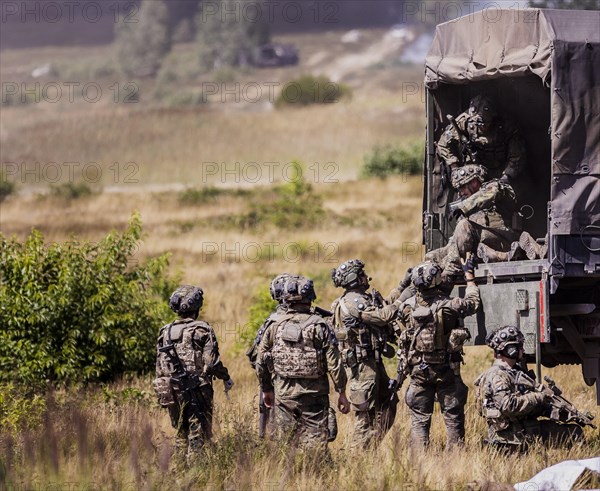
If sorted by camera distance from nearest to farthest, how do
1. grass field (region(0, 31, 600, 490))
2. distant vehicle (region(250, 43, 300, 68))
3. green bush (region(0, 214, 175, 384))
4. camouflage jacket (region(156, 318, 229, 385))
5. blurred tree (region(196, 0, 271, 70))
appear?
grass field (region(0, 31, 600, 490)) < camouflage jacket (region(156, 318, 229, 385)) < green bush (region(0, 214, 175, 384)) < distant vehicle (region(250, 43, 300, 68)) < blurred tree (region(196, 0, 271, 70))

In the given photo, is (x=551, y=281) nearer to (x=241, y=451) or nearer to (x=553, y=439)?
(x=553, y=439)

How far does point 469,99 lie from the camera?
14.0 metres

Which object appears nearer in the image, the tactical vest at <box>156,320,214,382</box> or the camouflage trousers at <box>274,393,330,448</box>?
the camouflage trousers at <box>274,393,330,448</box>

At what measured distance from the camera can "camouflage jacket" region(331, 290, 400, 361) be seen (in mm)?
11469

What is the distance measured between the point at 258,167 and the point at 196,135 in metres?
10.0

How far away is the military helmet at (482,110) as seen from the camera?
13.3m

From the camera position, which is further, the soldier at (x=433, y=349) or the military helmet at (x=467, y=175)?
the military helmet at (x=467, y=175)

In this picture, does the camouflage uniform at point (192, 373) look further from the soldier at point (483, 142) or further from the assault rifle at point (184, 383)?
the soldier at point (483, 142)

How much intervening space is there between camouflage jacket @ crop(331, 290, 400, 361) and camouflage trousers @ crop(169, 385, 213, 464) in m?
1.50

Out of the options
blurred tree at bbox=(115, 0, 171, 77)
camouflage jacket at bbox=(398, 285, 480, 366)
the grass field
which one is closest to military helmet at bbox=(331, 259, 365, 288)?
camouflage jacket at bbox=(398, 285, 480, 366)

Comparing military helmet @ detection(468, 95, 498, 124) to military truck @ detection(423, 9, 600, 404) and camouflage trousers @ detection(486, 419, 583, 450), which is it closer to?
military truck @ detection(423, 9, 600, 404)

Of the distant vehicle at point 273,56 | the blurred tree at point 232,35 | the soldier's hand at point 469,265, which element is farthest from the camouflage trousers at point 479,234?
the blurred tree at point 232,35

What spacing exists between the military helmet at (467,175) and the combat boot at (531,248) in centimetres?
94

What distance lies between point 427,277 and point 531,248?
5.07ft
